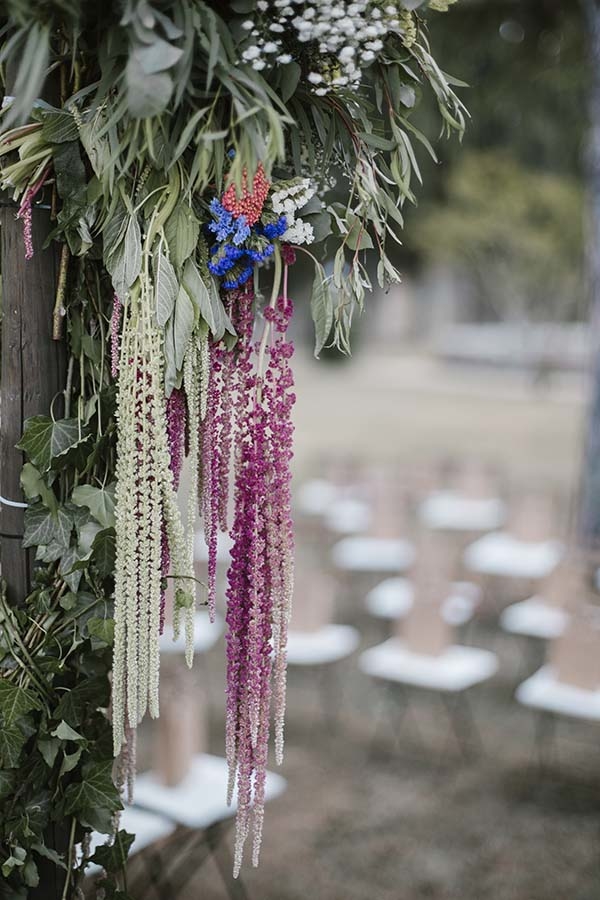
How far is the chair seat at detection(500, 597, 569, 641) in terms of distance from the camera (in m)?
5.16

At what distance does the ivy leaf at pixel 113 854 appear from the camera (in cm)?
230

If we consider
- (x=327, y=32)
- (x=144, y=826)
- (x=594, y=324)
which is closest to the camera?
(x=327, y=32)

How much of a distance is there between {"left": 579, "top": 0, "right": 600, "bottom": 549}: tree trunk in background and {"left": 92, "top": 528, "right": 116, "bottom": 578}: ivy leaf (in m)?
5.17

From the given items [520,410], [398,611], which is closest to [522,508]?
[398,611]

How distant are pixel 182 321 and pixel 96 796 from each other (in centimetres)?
110

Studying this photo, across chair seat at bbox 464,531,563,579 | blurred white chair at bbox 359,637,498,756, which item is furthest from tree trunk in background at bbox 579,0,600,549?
blurred white chair at bbox 359,637,498,756

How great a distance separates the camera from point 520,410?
19.2 m

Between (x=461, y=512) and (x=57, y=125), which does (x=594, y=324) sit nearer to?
(x=461, y=512)

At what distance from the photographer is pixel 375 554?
6516mm

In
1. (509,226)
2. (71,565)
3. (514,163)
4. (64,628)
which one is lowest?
(64,628)

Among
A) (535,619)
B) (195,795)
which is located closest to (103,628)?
(195,795)

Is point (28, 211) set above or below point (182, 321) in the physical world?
above

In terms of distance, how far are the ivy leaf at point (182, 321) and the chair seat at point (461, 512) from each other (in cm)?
543

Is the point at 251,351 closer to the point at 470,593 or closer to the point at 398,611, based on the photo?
the point at 398,611
